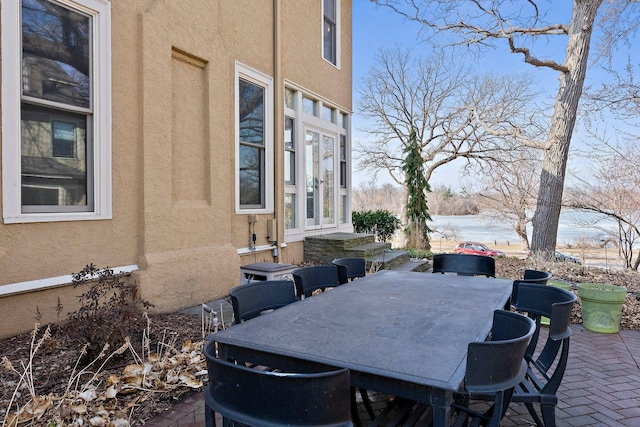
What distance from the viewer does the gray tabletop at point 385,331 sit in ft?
4.84

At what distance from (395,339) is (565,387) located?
2.25 meters

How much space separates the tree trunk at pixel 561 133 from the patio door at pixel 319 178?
4.74 metres

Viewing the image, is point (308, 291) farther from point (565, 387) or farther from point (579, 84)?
point (579, 84)

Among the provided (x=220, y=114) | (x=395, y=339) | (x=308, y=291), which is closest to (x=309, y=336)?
(x=395, y=339)

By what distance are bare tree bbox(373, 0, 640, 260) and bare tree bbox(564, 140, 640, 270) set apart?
2.04 metres

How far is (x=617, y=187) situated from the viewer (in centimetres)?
1198

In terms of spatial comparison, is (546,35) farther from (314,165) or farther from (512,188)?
(512,188)

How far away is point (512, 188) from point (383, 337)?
21.5 m

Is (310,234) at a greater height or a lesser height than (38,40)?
lesser

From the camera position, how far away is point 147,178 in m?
4.44

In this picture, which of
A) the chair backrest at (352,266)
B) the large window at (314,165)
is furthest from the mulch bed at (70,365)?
the large window at (314,165)

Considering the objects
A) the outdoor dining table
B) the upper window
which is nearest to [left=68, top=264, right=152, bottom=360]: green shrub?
the outdoor dining table

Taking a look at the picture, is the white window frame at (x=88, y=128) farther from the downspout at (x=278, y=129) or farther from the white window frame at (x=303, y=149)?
the white window frame at (x=303, y=149)

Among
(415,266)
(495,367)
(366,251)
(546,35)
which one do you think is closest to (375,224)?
(415,266)
